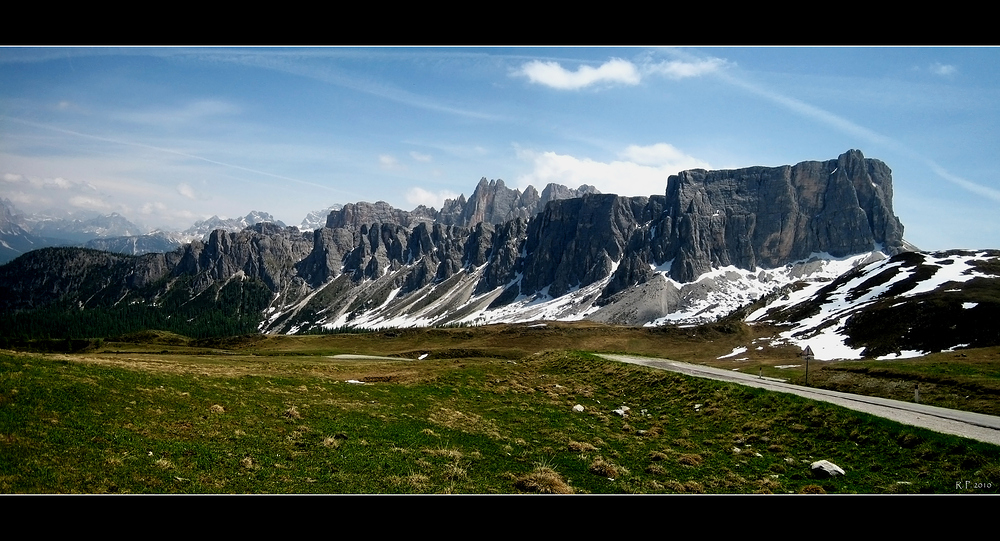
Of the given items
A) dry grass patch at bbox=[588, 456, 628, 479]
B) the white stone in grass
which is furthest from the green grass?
the white stone in grass

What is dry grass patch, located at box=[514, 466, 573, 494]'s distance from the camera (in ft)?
50.6

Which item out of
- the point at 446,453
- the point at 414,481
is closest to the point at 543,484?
the point at 414,481

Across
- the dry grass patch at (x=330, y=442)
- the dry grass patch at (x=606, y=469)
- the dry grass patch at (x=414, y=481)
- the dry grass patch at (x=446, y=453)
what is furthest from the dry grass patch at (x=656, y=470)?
the dry grass patch at (x=330, y=442)

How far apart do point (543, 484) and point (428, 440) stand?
7.23 meters

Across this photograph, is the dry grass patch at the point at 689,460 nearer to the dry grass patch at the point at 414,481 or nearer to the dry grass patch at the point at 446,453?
the dry grass patch at the point at 446,453

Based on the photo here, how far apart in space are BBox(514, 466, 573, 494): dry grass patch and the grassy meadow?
5 cm

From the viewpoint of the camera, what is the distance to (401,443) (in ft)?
66.0

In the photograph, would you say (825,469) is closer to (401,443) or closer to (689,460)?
(689,460)

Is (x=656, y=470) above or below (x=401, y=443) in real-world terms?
below

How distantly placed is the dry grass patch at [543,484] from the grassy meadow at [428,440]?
0.05 meters

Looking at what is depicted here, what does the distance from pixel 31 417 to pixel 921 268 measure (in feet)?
759

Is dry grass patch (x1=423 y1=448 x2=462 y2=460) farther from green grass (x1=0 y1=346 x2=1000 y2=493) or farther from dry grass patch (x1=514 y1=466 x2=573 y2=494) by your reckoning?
dry grass patch (x1=514 y1=466 x2=573 y2=494)

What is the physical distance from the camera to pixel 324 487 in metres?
14.3
